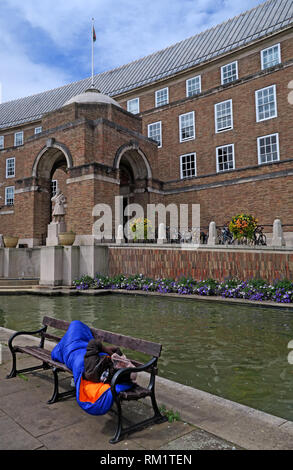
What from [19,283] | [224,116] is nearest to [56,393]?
[19,283]

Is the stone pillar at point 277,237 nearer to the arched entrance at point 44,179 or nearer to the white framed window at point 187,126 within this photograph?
the arched entrance at point 44,179

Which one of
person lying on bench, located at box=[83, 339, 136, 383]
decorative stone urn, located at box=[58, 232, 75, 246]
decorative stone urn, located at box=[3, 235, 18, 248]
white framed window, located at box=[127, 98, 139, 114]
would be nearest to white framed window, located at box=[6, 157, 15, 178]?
white framed window, located at box=[127, 98, 139, 114]

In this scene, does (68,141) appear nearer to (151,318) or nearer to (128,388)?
(151,318)

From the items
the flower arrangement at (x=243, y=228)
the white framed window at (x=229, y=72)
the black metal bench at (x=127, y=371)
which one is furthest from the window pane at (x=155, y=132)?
the black metal bench at (x=127, y=371)

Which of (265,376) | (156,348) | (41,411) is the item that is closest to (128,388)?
(156,348)

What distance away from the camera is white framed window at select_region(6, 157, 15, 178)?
3784 cm

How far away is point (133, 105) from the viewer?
30703 mm

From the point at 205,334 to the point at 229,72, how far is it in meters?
23.7

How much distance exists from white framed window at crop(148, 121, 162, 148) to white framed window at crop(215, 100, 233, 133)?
16.6 feet

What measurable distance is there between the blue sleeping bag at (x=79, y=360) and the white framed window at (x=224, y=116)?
22.4 m

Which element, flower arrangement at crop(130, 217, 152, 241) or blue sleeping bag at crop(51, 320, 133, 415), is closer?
blue sleeping bag at crop(51, 320, 133, 415)

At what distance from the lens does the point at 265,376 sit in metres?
4.68

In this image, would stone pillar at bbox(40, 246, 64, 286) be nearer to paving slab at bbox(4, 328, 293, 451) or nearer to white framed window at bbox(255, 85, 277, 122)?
paving slab at bbox(4, 328, 293, 451)

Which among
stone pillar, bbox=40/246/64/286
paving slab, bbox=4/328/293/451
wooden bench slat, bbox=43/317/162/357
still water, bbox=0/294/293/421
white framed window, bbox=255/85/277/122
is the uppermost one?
white framed window, bbox=255/85/277/122
